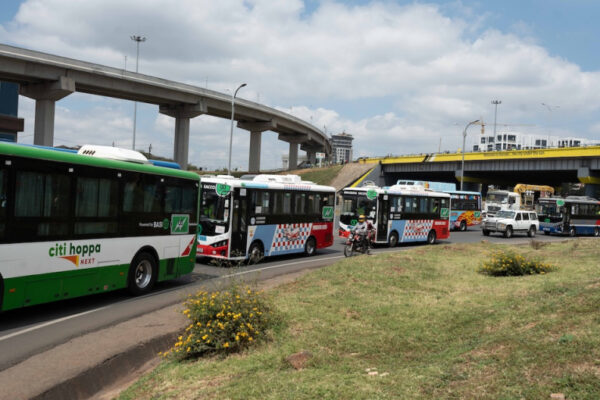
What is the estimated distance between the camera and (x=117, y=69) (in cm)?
4556

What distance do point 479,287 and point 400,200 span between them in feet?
51.3

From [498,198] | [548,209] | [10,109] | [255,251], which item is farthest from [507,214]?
[10,109]

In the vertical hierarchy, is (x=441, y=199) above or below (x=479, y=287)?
above

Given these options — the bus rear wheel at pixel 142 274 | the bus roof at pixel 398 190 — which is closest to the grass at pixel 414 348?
the bus rear wheel at pixel 142 274

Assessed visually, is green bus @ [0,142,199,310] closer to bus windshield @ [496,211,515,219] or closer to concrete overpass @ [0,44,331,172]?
bus windshield @ [496,211,515,219]

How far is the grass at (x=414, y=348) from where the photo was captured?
5.12m

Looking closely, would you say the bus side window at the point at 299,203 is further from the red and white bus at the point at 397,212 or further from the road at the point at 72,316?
the red and white bus at the point at 397,212

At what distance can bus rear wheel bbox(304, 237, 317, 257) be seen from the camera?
71.5 feet

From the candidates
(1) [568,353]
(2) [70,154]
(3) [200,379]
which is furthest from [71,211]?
(1) [568,353]

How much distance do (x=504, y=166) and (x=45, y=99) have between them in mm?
51443

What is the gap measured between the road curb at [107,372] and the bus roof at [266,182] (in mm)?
8943

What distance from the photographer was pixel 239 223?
1745cm

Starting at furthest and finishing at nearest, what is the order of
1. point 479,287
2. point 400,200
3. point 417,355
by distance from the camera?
1. point 400,200
2. point 479,287
3. point 417,355

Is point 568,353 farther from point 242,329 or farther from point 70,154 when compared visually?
point 70,154
